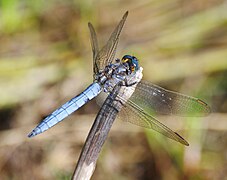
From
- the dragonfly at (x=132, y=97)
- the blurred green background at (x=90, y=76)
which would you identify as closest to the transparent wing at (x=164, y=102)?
the dragonfly at (x=132, y=97)

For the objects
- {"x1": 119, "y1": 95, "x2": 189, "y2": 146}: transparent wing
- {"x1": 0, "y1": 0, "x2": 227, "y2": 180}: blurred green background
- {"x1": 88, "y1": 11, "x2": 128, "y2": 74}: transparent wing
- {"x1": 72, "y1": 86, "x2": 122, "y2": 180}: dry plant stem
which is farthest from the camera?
{"x1": 0, "y1": 0, "x2": 227, "y2": 180}: blurred green background

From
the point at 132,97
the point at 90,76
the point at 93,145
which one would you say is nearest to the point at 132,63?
the point at 132,97

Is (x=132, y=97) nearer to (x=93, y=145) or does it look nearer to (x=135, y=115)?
(x=135, y=115)

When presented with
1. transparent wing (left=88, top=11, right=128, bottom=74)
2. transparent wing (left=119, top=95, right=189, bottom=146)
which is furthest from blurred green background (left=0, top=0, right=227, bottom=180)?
transparent wing (left=119, top=95, right=189, bottom=146)

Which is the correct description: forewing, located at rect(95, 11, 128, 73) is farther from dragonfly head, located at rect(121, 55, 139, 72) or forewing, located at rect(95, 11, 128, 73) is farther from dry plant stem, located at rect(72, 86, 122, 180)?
dry plant stem, located at rect(72, 86, 122, 180)

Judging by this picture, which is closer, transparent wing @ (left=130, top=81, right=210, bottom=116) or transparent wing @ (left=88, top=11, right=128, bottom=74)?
transparent wing @ (left=130, top=81, right=210, bottom=116)

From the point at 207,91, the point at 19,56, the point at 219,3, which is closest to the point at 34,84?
the point at 19,56

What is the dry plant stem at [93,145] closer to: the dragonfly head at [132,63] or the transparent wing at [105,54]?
the dragonfly head at [132,63]

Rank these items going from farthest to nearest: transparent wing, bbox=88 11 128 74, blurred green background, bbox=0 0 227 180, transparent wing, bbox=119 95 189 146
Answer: blurred green background, bbox=0 0 227 180
transparent wing, bbox=88 11 128 74
transparent wing, bbox=119 95 189 146
